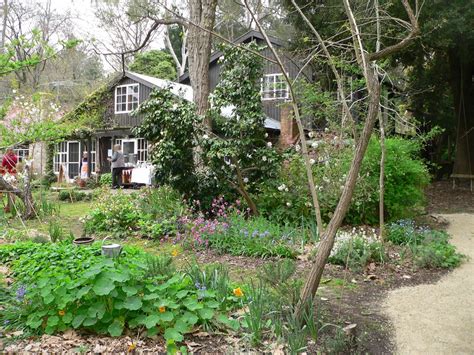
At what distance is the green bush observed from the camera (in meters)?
7.66

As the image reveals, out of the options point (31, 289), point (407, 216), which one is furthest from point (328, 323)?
point (407, 216)

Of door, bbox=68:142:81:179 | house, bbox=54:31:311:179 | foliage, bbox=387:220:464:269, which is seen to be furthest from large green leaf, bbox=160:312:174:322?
door, bbox=68:142:81:179

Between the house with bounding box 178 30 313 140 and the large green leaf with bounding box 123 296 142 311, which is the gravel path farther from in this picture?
the house with bounding box 178 30 313 140

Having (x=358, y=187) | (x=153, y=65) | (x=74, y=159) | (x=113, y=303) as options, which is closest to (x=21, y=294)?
(x=113, y=303)

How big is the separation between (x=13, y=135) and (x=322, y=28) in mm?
11233

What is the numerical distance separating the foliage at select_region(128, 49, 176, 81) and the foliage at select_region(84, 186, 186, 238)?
78.7 feet

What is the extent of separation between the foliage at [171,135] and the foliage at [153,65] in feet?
79.7

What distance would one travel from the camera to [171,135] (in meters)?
7.92

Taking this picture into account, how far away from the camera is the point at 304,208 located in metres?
7.86

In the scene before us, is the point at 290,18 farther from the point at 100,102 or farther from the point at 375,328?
the point at 375,328

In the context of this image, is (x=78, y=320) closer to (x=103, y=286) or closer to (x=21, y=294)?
(x=103, y=286)

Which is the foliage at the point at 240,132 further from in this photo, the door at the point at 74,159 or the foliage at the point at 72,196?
the door at the point at 74,159

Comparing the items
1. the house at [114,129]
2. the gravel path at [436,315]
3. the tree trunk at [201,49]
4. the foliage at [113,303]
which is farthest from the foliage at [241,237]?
the house at [114,129]

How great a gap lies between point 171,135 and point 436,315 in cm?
525
